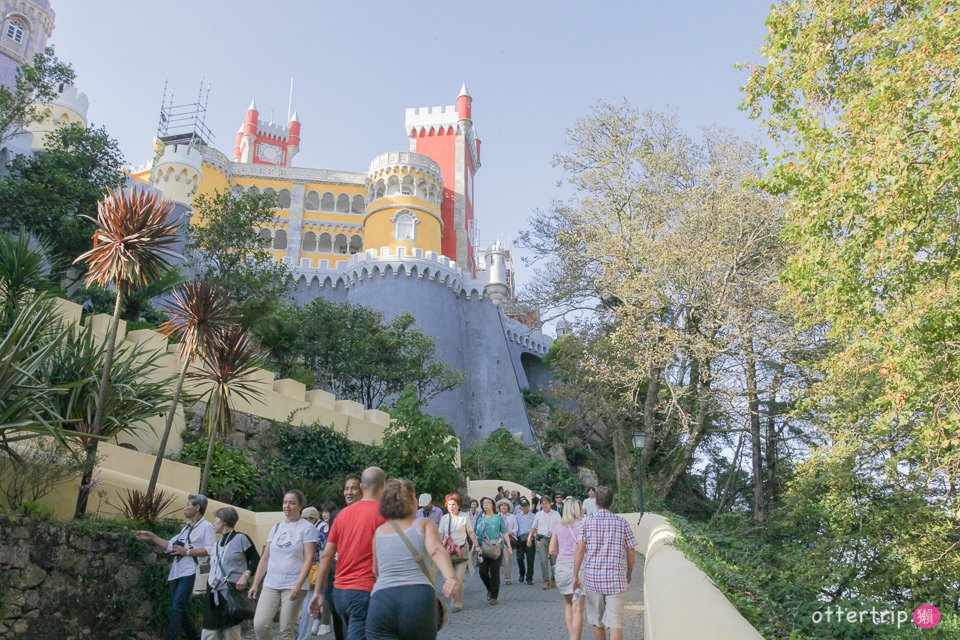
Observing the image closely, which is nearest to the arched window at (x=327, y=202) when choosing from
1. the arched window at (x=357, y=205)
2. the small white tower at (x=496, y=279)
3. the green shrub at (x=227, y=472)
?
the arched window at (x=357, y=205)

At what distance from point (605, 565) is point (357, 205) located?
42.2 metres

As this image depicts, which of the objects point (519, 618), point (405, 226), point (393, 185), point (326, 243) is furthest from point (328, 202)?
point (519, 618)

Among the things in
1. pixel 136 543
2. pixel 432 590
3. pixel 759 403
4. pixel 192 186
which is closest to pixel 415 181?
pixel 192 186

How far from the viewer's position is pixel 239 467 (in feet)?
44.6

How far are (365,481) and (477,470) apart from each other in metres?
21.7

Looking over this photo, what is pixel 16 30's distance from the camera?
42938mm

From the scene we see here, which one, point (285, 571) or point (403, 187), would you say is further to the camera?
point (403, 187)

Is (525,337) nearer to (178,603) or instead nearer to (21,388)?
(21,388)

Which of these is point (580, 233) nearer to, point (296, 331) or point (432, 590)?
point (296, 331)

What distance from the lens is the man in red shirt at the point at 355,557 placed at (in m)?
4.86

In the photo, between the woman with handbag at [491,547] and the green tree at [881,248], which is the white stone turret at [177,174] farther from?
the green tree at [881,248]

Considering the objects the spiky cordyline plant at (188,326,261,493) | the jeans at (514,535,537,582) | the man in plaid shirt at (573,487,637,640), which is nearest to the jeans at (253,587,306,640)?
the man in plaid shirt at (573,487,637,640)

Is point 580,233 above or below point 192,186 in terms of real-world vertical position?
below

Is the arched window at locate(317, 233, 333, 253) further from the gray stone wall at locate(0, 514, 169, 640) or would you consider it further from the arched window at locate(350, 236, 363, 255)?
the gray stone wall at locate(0, 514, 169, 640)
